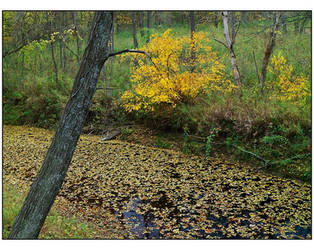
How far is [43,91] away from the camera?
1341cm

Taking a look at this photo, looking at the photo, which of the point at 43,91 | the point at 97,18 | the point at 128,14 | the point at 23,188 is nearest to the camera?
the point at 97,18

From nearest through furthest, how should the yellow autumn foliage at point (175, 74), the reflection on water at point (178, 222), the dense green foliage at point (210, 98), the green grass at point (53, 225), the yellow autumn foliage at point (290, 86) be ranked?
the green grass at point (53, 225) → the reflection on water at point (178, 222) → the dense green foliage at point (210, 98) → the yellow autumn foliage at point (290, 86) → the yellow autumn foliage at point (175, 74)

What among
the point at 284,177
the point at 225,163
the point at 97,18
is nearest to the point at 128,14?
the point at 225,163

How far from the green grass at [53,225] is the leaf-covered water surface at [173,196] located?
316 millimetres

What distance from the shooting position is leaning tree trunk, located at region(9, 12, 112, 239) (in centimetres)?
362

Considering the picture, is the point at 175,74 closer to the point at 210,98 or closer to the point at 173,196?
the point at 210,98

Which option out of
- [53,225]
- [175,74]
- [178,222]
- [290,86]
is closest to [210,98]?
[175,74]

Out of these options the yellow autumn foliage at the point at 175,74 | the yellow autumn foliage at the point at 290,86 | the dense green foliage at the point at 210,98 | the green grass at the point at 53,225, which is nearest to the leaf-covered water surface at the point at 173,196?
the green grass at the point at 53,225

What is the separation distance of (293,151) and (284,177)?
0.78 meters

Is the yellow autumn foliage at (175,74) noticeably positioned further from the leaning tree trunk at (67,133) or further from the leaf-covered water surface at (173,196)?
the leaning tree trunk at (67,133)

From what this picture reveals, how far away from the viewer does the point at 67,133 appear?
3.69 m

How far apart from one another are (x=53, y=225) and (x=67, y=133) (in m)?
2.09

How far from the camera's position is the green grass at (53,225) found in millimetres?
4654

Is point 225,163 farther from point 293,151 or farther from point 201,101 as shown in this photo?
point 201,101
